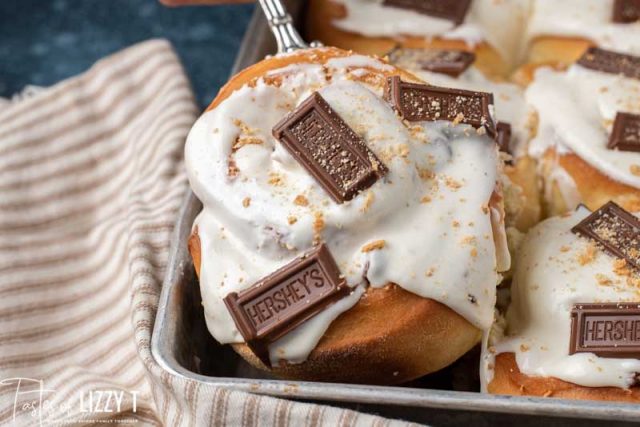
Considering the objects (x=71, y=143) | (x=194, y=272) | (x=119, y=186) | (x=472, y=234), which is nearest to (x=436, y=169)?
(x=472, y=234)

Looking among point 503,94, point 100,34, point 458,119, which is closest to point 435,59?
point 503,94

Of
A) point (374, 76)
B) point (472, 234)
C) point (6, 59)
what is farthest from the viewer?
point (6, 59)

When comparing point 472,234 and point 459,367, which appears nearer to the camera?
point 472,234

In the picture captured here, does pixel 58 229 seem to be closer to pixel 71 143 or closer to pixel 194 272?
pixel 71 143

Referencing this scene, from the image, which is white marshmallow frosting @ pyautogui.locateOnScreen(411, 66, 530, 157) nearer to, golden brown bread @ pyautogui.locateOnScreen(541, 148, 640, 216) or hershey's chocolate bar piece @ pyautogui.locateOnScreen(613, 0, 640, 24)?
golden brown bread @ pyautogui.locateOnScreen(541, 148, 640, 216)

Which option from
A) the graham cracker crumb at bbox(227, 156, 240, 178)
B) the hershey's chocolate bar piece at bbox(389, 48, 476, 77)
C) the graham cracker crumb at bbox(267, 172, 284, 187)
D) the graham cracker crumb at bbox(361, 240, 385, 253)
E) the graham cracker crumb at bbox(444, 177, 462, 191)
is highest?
the graham cracker crumb at bbox(227, 156, 240, 178)

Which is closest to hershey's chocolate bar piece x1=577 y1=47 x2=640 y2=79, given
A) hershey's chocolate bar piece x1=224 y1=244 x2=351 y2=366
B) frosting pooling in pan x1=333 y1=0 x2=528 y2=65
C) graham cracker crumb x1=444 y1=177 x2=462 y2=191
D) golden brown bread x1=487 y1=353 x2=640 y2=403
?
frosting pooling in pan x1=333 y1=0 x2=528 y2=65
